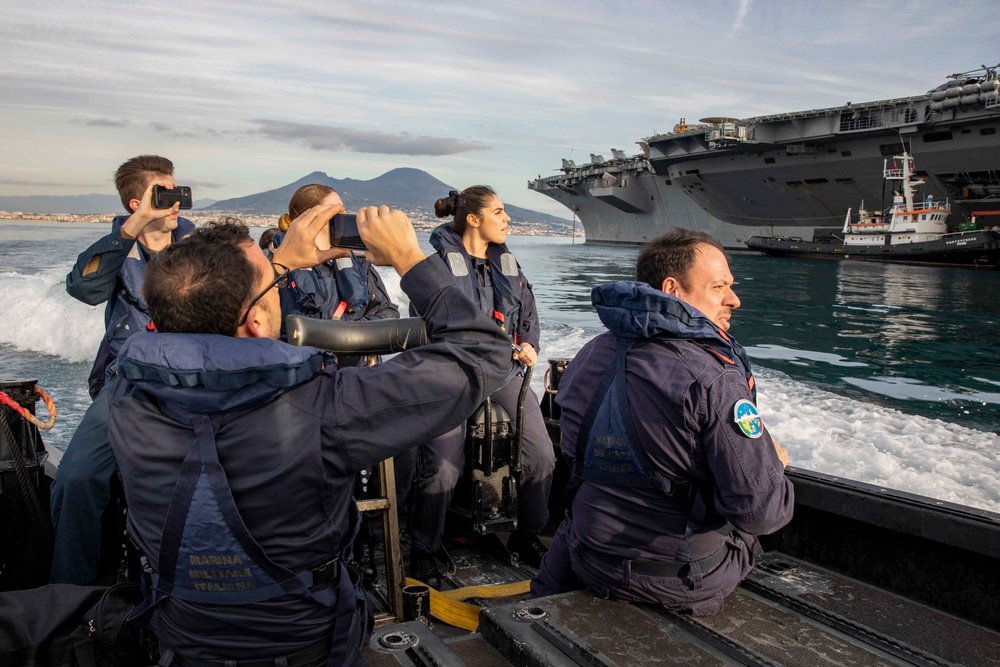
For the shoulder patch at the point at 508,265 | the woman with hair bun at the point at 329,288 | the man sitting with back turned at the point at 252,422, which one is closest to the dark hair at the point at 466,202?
the shoulder patch at the point at 508,265

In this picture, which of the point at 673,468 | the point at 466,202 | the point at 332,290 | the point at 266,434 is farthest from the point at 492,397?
the point at 266,434

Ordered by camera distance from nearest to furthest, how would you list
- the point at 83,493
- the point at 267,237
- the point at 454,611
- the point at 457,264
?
the point at 83,493 → the point at 454,611 → the point at 457,264 → the point at 267,237

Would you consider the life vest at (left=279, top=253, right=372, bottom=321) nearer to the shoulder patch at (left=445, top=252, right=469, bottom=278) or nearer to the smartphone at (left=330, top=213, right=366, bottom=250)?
the shoulder patch at (left=445, top=252, right=469, bottom=278)

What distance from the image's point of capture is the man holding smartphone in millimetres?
3131

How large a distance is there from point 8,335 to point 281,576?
47.1ft

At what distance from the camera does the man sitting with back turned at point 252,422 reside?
1.69 meters

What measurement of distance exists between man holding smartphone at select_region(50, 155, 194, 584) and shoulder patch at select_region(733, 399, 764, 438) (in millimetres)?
2086

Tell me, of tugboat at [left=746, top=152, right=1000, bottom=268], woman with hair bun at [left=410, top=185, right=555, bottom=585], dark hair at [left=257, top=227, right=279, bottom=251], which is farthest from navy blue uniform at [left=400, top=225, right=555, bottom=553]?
tugboat at [left=746, top=152, right=1000, bottom=268]

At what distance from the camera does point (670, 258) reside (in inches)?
109

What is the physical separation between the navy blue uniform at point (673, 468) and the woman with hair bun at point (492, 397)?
143 centimetres

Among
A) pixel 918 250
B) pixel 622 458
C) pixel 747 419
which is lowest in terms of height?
pixel 622 458

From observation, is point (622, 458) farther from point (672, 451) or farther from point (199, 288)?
point (199, 288)

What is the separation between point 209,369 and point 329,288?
2621 mm

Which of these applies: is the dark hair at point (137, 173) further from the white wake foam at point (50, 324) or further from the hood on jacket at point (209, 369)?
the white wake foam at point (50, 324)
